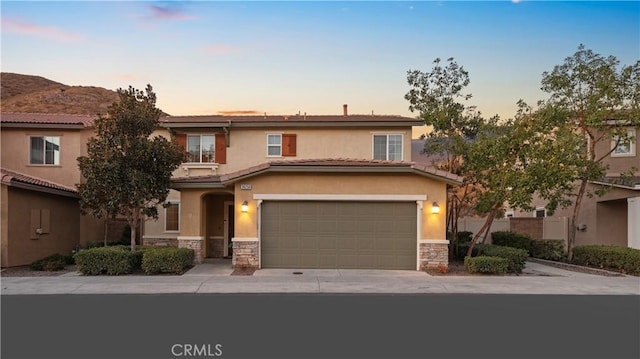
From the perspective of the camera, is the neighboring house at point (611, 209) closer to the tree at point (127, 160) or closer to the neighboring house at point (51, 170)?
the tree at point (127, 160)

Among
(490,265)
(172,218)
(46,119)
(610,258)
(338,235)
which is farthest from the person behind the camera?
(46,119)

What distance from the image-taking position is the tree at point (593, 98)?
17391 millimetres

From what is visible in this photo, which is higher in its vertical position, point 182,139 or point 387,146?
Result: point 182,139

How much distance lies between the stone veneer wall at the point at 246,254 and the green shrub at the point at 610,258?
12054mm

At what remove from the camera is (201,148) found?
20188 millimetres

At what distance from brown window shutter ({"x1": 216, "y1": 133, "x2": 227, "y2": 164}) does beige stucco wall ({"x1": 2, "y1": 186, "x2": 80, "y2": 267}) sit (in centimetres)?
637

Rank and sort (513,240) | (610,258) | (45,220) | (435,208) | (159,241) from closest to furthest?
(435,208) → (610,258) → (45,220) → (159,241) → (513,240)

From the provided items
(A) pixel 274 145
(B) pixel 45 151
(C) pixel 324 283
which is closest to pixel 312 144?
(A) pixel 274 145

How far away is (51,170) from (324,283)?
1474 cm

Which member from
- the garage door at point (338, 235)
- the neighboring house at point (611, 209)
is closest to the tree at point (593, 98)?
the neighboring house at point (611, 209)

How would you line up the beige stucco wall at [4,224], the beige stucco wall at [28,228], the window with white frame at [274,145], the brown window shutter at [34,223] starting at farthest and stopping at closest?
the window with white frame at [274,145] → the brown window shutter at [34,223] → the beige stucco wall at [28,228] → the beige stucco wall at [4,224]

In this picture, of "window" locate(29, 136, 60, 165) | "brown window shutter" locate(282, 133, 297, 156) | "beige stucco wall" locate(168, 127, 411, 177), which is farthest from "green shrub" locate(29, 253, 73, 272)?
"brown window shutter" locate(282, 133, 297, 156)

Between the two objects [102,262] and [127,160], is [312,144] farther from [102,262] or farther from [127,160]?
[102,262]

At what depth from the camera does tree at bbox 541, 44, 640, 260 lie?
17.4 m
